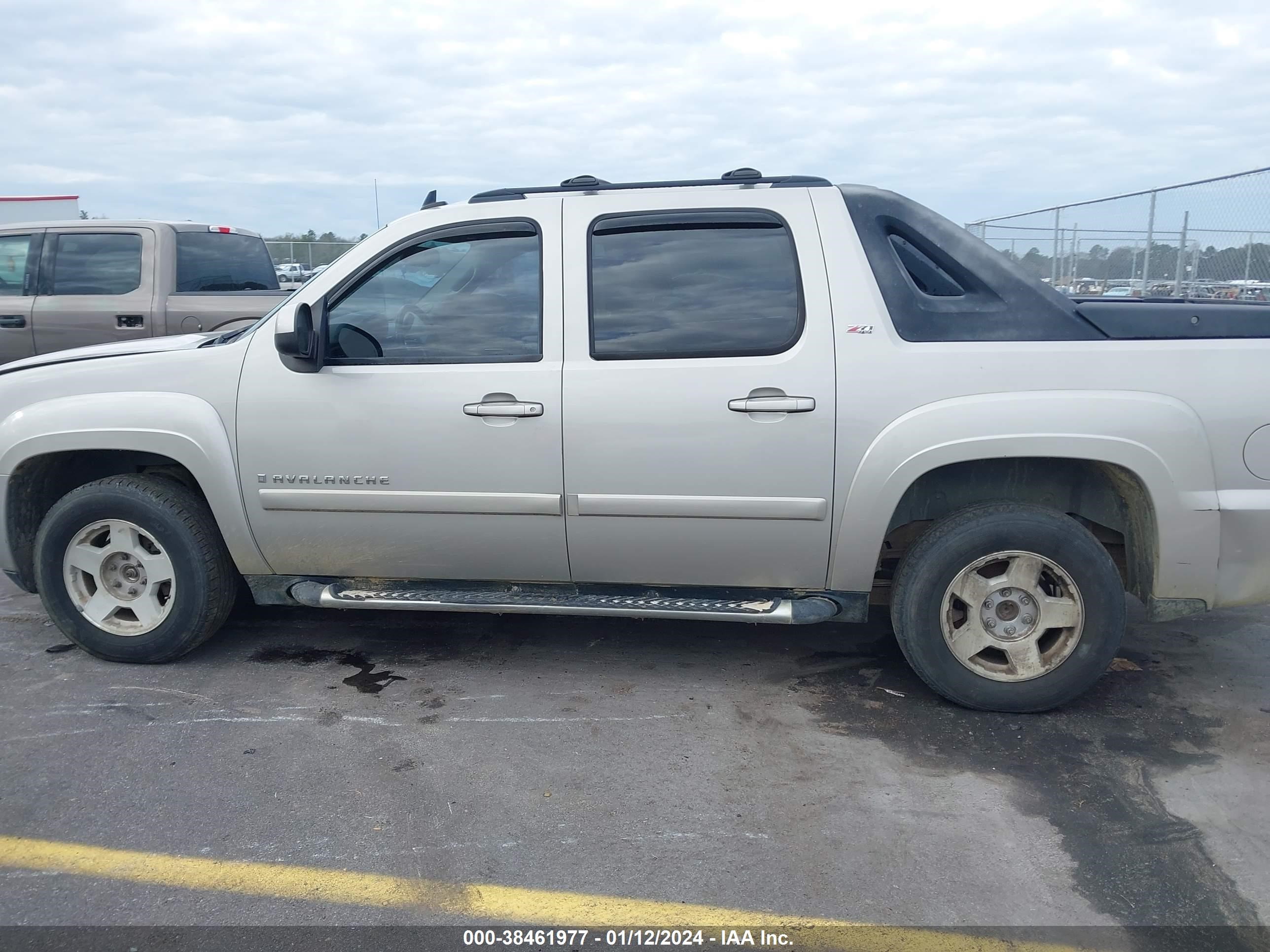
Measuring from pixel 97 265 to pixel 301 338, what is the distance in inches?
213

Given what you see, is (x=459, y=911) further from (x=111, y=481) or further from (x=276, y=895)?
(x=111, y=481)

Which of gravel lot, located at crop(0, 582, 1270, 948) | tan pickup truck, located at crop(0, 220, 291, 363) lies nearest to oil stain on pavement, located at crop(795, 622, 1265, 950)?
gravel lot, located at crop(0, 582, 1270, 948)

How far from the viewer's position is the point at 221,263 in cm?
855

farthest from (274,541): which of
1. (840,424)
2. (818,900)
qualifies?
(818,900)

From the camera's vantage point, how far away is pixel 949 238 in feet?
12.4

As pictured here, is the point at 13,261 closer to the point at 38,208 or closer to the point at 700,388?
the point at 700,388

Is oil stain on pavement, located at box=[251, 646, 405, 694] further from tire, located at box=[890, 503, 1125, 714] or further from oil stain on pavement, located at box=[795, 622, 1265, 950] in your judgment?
tire, located at box=[890, 503, 1125, 714]

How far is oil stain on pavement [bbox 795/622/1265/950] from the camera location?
2.72 meters

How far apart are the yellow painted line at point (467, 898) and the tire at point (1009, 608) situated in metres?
1.37

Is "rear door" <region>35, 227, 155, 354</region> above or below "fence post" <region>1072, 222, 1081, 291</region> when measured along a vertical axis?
below

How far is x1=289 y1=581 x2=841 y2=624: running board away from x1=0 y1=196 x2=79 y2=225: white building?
26520 millimetres

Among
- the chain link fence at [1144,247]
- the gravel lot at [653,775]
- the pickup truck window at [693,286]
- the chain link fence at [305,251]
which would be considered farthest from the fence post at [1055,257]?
the chain link fence at [305,251]

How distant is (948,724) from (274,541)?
110 inches

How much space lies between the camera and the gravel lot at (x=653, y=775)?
9.07 feet
